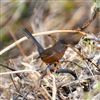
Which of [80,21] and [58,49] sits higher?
[80,21]

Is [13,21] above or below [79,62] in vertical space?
above

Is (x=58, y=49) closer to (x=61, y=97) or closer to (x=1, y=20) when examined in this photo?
(x=61, y=97)

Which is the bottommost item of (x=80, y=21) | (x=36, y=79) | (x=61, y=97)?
(x=61, y=97)

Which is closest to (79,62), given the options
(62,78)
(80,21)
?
(62,78)

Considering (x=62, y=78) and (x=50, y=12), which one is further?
(x=50, y=12)

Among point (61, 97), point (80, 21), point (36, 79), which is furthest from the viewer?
point (80, 21)

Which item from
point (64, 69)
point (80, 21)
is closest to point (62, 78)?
point (64, 69)

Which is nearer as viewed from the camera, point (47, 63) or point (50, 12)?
point (47, 63)

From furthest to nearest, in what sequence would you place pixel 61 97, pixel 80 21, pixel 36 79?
1. pixel 80 21
2. pixel 36 79
3. pixel 61 97

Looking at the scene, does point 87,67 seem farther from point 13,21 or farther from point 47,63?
point 13,21
